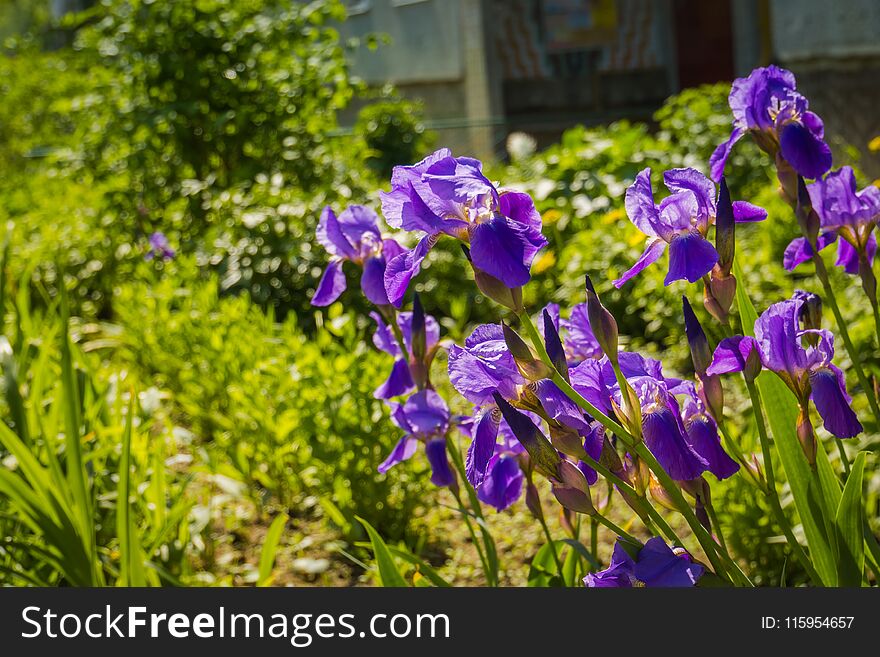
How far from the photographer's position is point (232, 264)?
4.03 m

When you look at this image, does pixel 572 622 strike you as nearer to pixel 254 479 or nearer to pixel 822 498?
pixel 822 498

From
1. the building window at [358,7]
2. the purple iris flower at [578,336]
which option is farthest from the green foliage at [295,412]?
the building window at [358,7]

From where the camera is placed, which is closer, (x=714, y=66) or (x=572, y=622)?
(x=572, y=622)

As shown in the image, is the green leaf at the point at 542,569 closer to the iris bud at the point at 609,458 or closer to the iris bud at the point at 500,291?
the iris bud at the point at 609,458

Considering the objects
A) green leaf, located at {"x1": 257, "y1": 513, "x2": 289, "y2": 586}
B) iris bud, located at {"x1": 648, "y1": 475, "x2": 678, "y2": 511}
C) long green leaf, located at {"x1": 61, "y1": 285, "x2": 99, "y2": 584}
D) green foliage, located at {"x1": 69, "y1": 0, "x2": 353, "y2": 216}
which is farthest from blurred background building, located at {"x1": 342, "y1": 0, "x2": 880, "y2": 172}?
iris bud, located at {"x1": 648, "y1": 475, "x2": 678, "y2": 511}

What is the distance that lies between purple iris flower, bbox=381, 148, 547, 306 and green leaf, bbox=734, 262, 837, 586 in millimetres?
346

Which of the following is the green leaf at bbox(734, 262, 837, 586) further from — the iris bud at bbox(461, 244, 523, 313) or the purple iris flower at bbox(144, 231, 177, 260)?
the purple iris flower at bbox(144, 231, 177, 260)

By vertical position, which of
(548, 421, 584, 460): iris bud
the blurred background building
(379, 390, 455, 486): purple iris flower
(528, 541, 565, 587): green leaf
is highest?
(548, 421, 584, 460): iris bud

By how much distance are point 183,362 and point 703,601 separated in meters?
2.51

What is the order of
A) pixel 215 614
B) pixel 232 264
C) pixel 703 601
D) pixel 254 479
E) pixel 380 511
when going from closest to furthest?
pixel 703 601 < pixel 215 614 < pixel 380 511 < pixel 254 479 < pixel 232 264

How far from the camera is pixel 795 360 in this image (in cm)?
108

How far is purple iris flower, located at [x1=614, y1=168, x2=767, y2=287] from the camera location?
3.40 ft

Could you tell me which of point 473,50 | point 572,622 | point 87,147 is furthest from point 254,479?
point 473,50

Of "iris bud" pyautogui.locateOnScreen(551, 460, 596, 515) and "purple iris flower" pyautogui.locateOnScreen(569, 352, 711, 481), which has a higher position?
"purple iris flower" pyautogui.locateOnScreen(569, 352, 711, 481)
